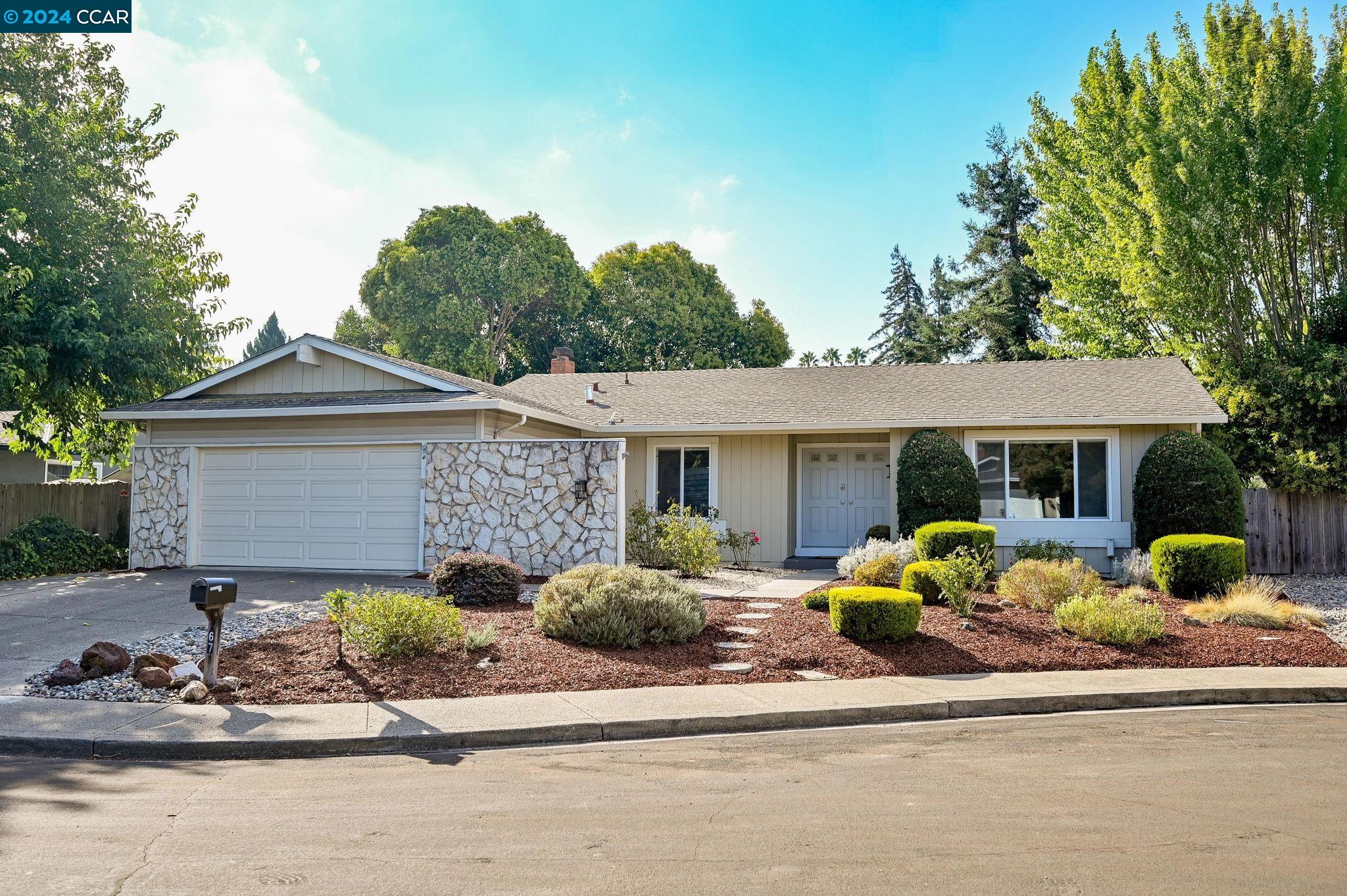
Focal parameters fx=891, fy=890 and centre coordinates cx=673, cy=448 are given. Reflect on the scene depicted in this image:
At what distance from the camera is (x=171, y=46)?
12516 mm

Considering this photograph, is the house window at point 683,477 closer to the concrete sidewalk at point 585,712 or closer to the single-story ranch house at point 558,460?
the single-story ranch house at point 558,460

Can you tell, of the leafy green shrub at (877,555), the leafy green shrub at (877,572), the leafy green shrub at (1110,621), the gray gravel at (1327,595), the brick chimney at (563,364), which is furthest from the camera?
the brick chimney at (563,364)

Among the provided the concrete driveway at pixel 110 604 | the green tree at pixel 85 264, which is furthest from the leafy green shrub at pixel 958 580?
the green tree at pixel 85 264

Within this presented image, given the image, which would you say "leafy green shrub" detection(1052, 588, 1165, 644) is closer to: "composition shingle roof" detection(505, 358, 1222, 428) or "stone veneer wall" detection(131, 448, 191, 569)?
"composition shingle roof" detection(505, 358, 1222, 428)

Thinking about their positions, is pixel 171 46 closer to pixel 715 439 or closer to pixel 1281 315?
pixel 715 439

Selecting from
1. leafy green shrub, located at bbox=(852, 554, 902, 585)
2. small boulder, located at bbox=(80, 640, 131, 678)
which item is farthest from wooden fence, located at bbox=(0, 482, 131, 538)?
leafy green shrub, located at bbox=(852, 554, 902, 585)

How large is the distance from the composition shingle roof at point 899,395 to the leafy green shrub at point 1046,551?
82.9 inches

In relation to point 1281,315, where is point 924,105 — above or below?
above

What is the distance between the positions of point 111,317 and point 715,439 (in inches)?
442

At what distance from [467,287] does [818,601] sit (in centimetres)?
2862

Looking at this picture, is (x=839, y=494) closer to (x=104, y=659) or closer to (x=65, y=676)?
(x=104, y=659)

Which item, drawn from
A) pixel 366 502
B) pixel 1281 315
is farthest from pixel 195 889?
pixel 1281 315

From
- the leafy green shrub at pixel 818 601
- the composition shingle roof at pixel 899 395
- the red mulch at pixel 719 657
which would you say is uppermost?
the composition shingle roof at pixel 899 395

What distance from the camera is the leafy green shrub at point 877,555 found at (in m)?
13.7
